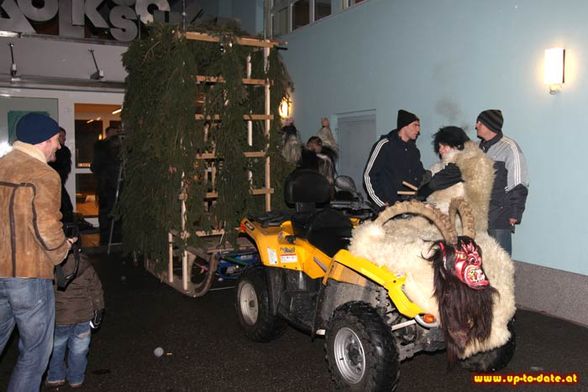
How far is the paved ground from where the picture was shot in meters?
4.68

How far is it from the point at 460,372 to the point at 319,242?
160cm

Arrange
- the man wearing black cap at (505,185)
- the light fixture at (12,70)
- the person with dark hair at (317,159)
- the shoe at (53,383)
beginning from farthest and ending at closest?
the light fixture at (12,70) → the person with dark hair at (317,159) → the man wearing black cap at (505,185) → the shoe at (53,383)

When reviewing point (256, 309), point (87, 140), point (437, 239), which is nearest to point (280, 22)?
point (87, 140)

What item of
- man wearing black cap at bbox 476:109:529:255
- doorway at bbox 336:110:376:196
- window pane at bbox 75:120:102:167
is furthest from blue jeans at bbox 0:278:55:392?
window pane at bbox 75:120:102:167

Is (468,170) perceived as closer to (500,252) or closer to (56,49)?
(500,252)

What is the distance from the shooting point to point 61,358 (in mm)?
4582

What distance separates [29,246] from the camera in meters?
3.52

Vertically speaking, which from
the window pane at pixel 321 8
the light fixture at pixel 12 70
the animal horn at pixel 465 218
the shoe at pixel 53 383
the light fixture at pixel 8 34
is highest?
the window pane at pixel 321 8

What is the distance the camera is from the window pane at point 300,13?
11.9 metres

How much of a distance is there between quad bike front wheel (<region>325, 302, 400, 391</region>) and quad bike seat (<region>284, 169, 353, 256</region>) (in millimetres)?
672

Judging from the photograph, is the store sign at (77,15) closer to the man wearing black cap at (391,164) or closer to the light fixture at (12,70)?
the light fixture at (12,70)

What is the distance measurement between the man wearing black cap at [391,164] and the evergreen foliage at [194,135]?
1918 mm

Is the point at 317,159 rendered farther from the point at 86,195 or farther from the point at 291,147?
the point at 86,195

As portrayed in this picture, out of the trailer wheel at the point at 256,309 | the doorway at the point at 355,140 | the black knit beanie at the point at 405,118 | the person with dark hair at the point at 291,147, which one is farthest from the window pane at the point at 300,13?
the trailer wheel at the point at 256,309
